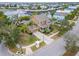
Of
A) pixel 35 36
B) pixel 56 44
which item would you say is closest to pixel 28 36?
pixel 35 36

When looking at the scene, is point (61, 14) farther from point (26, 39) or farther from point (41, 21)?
point (26, 39)

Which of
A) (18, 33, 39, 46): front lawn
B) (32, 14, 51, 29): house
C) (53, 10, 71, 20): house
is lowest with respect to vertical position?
(18, 33, 39, 46): front lawn

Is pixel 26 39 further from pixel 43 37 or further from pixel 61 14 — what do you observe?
pixel 61 14

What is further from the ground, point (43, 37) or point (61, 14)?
point (61, 14)

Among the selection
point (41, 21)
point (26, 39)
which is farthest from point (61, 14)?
point (26, 39)

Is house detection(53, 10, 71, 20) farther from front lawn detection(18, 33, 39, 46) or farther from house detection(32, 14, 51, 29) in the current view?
front lawn detection(18, 33, 39, 46)

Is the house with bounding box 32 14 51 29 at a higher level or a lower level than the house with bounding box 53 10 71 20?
lower

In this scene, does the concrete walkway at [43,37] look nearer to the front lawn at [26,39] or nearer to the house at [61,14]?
the front lawn at [26,39]

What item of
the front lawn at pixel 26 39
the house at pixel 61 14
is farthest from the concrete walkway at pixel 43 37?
the house at pixel 61 14

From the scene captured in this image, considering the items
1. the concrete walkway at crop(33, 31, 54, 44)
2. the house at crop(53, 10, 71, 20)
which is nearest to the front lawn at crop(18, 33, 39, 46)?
the concrete walkway at crop(33, 31, 54, 44)
